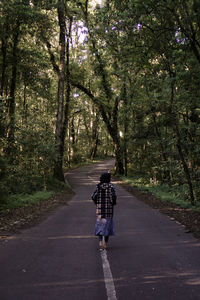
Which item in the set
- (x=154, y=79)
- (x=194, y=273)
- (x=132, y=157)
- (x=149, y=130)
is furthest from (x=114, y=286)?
(x=132, y=157)

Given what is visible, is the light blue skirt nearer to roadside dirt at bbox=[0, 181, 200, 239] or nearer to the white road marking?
the white road marking

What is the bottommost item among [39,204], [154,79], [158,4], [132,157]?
[39,204]

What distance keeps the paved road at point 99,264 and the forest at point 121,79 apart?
4.51 m

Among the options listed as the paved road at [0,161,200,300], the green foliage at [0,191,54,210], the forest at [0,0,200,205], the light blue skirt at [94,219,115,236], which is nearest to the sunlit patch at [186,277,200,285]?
the paved road at [0,161,200,300]

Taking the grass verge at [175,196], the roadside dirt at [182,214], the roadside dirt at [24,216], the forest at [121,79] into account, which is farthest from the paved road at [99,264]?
the forest at [121,79]

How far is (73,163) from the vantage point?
2000 inches

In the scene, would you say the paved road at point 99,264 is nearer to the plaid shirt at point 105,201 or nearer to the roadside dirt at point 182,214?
the roadside dirt at point 182,214

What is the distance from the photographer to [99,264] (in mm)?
5883

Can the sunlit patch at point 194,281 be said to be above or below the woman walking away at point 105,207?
below

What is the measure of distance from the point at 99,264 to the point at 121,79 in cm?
1889

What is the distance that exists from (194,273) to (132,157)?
2531 centimetres

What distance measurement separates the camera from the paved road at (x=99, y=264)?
4523 mm

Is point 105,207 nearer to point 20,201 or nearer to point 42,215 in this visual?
point 42,215

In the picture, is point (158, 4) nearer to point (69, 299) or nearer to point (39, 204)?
point (69, 299)
